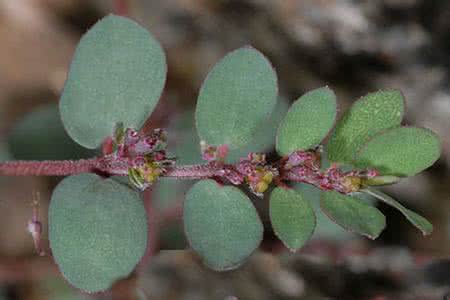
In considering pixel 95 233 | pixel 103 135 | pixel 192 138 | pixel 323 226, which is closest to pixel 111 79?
pixel 103 135

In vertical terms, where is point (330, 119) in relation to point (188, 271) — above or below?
above

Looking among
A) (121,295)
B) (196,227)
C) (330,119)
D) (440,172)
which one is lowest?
(121,295)

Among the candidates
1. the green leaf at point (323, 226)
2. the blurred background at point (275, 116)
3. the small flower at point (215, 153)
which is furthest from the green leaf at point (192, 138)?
the small flower at point (215, 153)

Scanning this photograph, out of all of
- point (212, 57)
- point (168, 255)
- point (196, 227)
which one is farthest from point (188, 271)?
point (196, 227)

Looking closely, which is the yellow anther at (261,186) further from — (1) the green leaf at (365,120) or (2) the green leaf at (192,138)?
(2) the green leaf at (192,138)

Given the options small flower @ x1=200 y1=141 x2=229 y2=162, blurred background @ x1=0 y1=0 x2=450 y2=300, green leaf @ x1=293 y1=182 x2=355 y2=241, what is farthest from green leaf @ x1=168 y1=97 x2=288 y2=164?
small flower @ x1=200 y1=141 x2=229 y2=162

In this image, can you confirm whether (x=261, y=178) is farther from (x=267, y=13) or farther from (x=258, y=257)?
(x=267, y=13)

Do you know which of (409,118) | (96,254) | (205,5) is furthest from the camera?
(205,5)

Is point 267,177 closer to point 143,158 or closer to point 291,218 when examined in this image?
point 291,218
